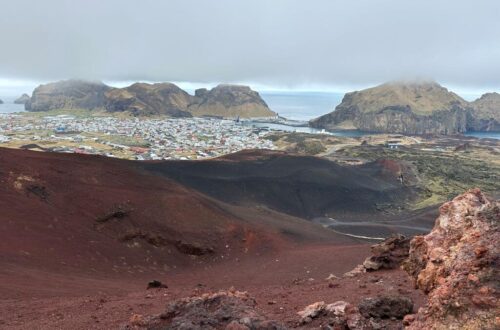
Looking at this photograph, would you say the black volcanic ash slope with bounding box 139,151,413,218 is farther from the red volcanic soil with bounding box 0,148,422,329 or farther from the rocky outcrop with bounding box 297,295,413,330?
the rocky outcrop with bounding box 297,295,413,330

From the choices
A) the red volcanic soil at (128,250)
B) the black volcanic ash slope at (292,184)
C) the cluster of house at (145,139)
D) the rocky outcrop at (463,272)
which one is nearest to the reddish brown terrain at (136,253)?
the red volcanic soil at (128,250)

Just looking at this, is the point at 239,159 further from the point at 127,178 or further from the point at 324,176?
the point at 127,178

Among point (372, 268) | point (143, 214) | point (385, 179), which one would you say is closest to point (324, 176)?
point (385, 179)

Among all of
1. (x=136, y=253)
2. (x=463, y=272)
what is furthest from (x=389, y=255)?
(x=136, y=253)

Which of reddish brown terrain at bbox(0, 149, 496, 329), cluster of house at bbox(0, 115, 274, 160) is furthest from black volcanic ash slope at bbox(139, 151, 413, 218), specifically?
cluster of house at bbox(0, 115, 274, 160)

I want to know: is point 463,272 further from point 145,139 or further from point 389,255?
point 145,139

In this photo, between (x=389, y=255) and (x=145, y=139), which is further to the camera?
(x=145, y=139)
